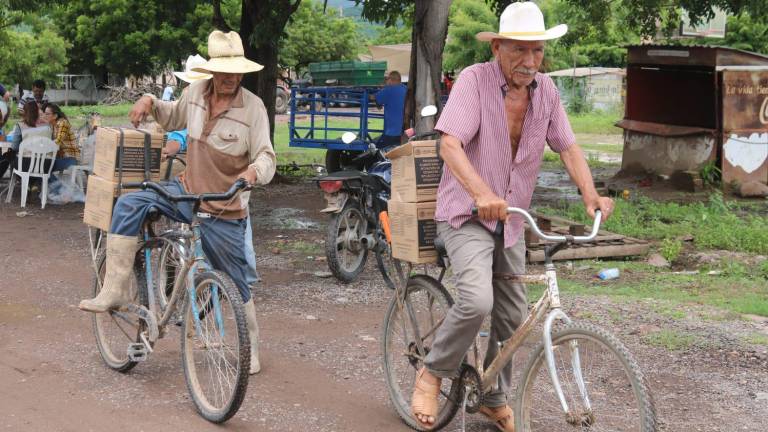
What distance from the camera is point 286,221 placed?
11844mm

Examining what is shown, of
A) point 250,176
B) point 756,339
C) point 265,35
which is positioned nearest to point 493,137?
point 250,176

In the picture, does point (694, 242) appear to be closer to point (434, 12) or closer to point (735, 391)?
point (434, 12)

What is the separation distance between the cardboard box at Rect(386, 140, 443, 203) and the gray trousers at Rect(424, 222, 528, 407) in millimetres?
236

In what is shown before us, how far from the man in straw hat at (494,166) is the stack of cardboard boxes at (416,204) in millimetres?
155

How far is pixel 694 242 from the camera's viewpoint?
10.2 m

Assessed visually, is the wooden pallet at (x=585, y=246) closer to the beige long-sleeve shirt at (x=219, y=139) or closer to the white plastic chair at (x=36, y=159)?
the beige long-sleeve shirt at (x=219, y=139)

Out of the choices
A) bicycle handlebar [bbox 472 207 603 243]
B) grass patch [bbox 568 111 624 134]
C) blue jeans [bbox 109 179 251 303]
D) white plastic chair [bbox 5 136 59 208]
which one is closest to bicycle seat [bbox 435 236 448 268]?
bicycle handlebar [bbox 472 207 603 243]

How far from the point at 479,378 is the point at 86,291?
15.5 feet

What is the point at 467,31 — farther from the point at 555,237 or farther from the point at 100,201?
the point at 555,237

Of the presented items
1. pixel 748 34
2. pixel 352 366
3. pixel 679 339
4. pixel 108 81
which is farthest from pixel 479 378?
pixel 108 81

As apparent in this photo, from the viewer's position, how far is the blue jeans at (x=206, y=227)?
543 cm

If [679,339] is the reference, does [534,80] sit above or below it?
above

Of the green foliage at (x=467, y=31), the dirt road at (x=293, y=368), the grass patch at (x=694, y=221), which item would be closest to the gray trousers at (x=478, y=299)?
the dirt road at (x=293, y=368)

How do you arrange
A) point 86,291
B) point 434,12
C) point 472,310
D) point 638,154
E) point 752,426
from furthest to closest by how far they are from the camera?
1. point 638,154
2. point 434,12
3. point 86,291
4. point 752,426
5. point 472,310
